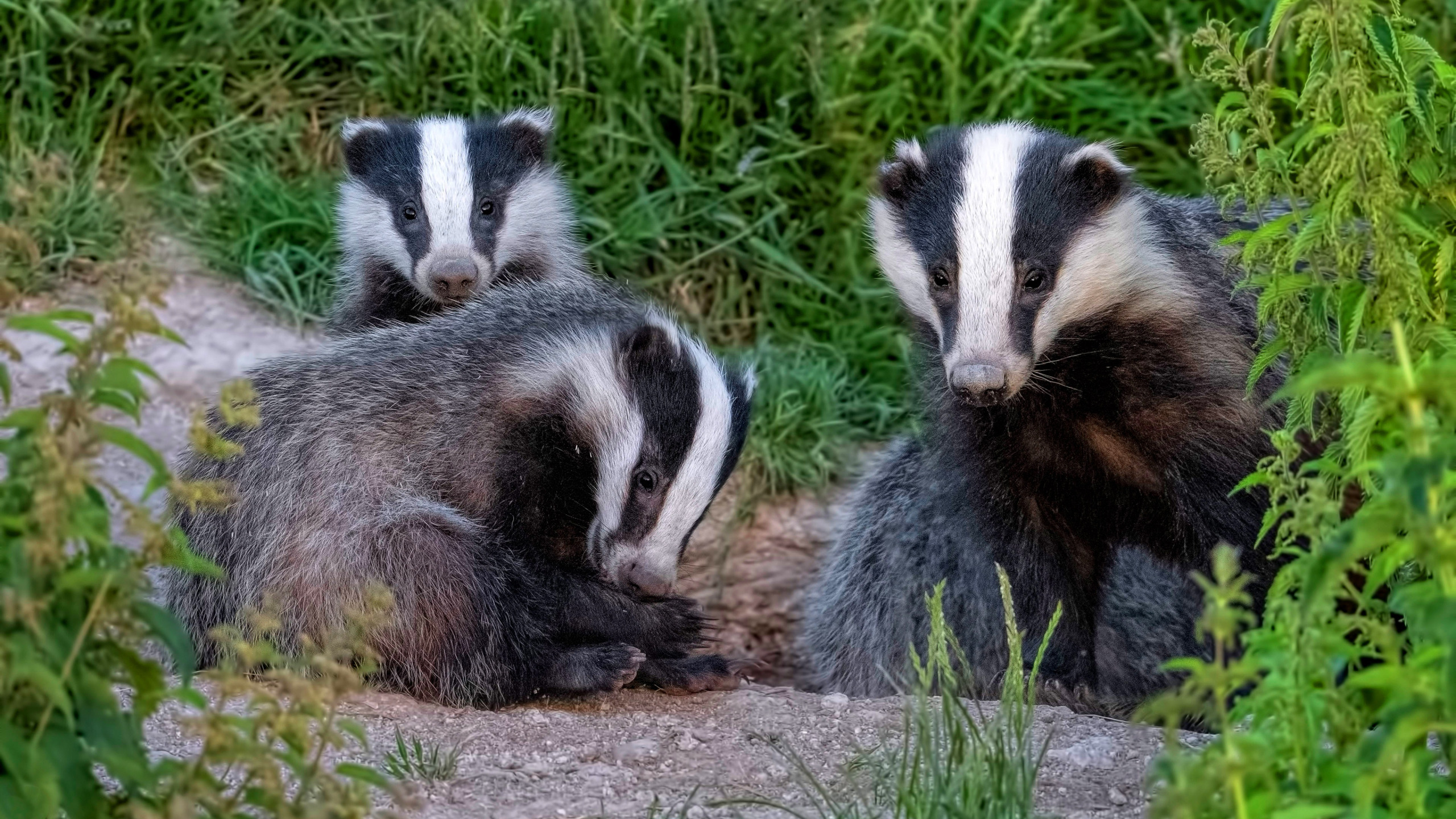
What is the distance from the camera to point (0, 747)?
6.82 ft

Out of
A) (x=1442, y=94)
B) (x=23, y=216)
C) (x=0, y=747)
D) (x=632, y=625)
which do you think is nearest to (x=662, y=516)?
(x=632, y=625)

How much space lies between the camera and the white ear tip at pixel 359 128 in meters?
5.24

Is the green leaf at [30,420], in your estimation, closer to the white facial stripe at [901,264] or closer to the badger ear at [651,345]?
the badger ear at [651,345]

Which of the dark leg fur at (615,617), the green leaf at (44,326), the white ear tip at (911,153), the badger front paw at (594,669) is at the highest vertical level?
the white ear tip at (911,153)

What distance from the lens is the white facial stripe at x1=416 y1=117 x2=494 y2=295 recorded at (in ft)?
16.1

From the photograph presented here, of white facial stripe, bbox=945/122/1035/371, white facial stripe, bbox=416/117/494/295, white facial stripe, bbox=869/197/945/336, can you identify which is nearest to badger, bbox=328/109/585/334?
white facial stripe, bbox=416/117/494/295

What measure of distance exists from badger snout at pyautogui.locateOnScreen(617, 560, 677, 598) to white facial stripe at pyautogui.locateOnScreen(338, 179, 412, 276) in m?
1.40

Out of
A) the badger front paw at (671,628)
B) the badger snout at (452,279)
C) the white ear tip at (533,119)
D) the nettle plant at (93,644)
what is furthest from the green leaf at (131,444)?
the white ear tip at (533,119)

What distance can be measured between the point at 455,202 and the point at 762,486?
4.89 ft

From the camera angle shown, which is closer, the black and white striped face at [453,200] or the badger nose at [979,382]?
the badger nose at [979,382]

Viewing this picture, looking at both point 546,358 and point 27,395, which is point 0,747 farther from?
point 27,395

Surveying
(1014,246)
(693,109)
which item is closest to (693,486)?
(1014,246)

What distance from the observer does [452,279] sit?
480cm

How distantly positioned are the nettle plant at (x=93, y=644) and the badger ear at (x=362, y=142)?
305cm
